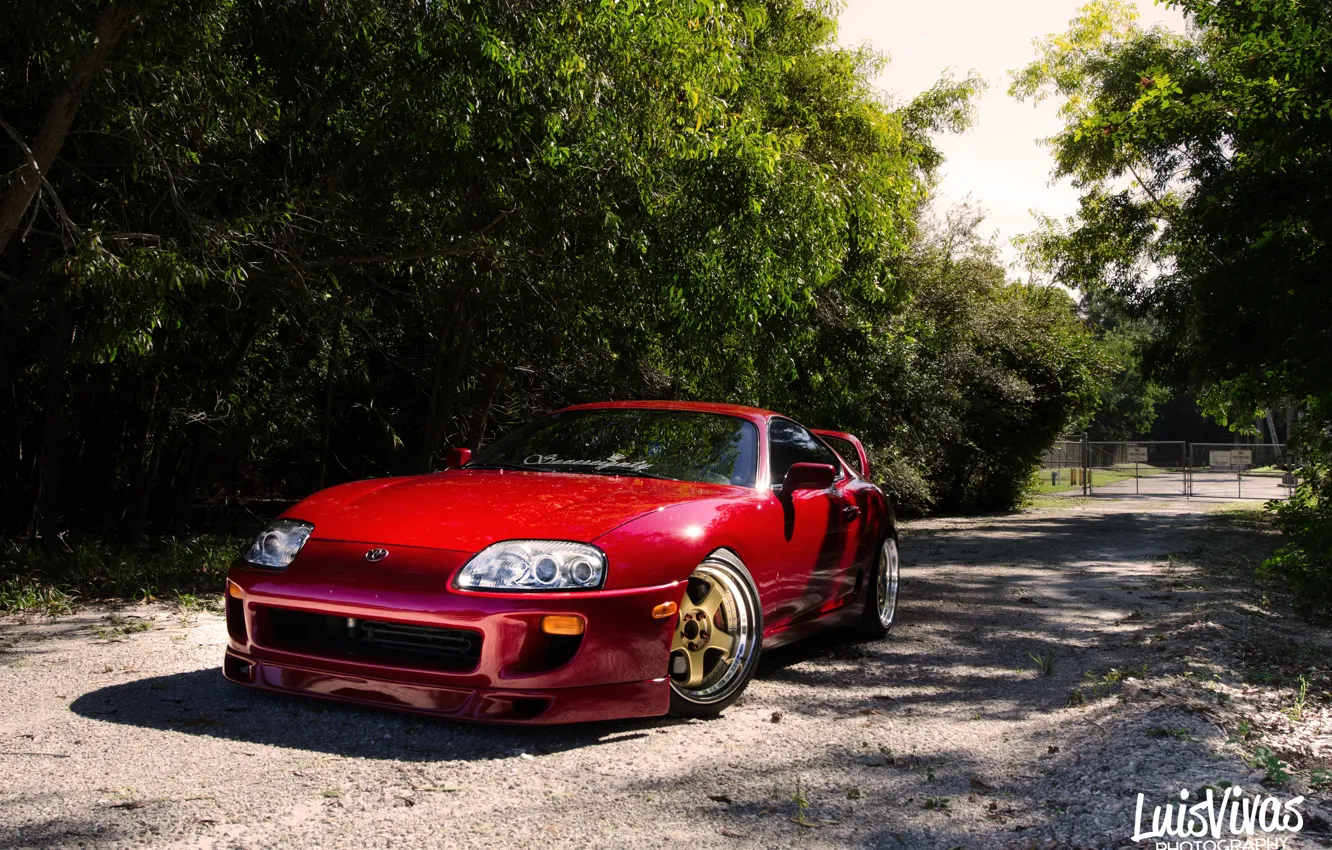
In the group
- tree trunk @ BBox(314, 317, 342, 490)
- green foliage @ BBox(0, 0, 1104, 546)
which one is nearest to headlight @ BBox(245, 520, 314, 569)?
green foliage @ BBox(0, 0, 1104, 546)

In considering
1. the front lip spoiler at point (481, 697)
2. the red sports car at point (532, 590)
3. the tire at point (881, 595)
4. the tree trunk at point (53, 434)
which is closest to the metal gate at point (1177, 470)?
the tire at point (881, 595)

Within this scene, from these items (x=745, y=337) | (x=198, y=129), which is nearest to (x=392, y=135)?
(x=198, y=129)

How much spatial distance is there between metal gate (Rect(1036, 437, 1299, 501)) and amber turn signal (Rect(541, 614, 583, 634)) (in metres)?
A: 26.7

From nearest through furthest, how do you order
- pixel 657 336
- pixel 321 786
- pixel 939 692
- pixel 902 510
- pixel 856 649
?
pixel 321 786 → pixel 939 692 → pixel 856 649 → pixel 657 336 → pixel 902 510

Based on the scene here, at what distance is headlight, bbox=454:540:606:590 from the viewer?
419 centimetres

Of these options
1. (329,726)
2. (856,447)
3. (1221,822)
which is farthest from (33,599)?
(1221,822)

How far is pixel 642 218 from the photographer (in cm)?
975

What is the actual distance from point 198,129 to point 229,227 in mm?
736

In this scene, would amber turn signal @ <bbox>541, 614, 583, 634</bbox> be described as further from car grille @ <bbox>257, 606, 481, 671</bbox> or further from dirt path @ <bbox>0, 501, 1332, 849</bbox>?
dirt path @ <bbox>0, 501, 1332, 849</bbox>

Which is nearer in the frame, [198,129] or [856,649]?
[856,649]

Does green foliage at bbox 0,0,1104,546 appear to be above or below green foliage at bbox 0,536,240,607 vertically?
above

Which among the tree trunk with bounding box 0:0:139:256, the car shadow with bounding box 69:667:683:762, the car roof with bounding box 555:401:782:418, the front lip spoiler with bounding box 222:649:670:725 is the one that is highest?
the tree trunk with bounding box 0:0:139:256

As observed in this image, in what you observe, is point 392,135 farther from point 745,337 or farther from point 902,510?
point 902,510

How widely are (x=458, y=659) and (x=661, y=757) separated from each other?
0.83 meters
